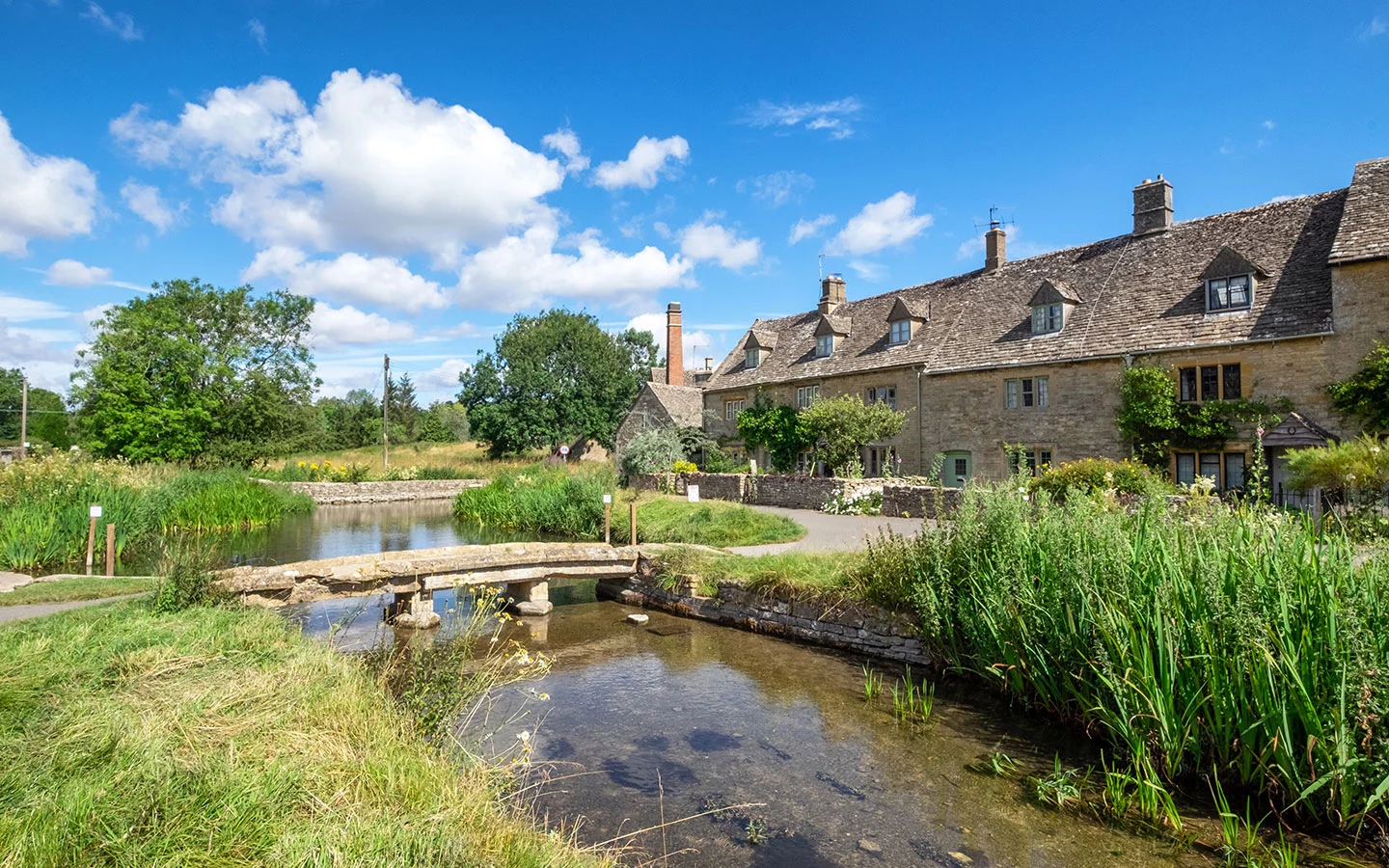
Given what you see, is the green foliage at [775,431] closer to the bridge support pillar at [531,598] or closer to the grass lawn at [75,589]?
the bridge support pillar at [531,598]

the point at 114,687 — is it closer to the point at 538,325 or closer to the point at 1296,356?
the point at 1296,356

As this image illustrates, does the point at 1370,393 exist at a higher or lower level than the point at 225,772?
higher

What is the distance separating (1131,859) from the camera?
5.63 m

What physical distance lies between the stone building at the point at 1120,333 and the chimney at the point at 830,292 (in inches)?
86.7

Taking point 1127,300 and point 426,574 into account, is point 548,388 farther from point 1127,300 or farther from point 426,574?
point 426,574

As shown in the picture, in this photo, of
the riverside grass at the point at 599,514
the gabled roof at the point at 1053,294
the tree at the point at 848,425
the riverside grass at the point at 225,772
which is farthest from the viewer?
the tree at the point at 848,425

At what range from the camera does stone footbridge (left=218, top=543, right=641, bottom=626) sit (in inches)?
458

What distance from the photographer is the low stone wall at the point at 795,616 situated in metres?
10.8

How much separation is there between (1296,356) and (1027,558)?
17.1m

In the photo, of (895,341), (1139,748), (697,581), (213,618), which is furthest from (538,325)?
(1139,748)

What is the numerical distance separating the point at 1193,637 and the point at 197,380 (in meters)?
45.5

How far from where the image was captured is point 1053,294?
25562mm

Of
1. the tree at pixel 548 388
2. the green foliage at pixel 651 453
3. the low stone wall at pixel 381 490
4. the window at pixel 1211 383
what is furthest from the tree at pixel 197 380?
the window at pixel 1211 383

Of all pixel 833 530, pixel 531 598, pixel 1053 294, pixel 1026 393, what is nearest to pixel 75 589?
pixel 531 598
